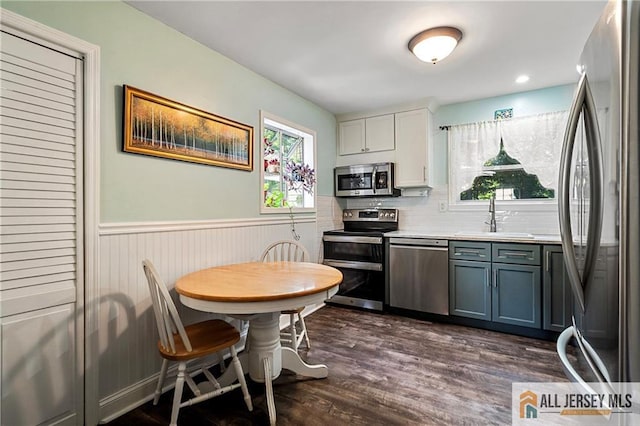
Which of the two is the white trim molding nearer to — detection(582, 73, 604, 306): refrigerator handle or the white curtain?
detection(582, 73, 604, 306): refrigerator handle

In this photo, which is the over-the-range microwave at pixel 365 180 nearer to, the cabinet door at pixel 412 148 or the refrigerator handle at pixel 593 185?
the cabinet door at pixel 412 148

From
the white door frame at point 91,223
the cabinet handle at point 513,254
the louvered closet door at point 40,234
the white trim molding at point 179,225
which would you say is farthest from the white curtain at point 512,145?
the louvered closet door at point 40,234

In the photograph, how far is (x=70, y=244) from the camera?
1562mm

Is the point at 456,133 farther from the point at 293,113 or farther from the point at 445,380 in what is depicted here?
the point at 445,380

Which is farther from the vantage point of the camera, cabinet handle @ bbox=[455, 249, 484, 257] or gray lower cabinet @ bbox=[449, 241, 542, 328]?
cabinet handle @ bbox=[455, 249, 484, 257]

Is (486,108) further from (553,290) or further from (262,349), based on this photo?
(262,349)

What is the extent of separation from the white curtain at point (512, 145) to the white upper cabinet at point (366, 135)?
0.77 meters

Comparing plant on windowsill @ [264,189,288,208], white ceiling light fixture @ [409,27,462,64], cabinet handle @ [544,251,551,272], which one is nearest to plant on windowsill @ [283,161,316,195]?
plant on windowsill @ [264,189,288,208]

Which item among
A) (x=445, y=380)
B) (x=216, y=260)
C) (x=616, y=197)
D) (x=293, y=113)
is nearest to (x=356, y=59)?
(x=293, y=113)

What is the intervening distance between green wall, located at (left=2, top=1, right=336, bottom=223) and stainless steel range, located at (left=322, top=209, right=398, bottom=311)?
1.28 meters

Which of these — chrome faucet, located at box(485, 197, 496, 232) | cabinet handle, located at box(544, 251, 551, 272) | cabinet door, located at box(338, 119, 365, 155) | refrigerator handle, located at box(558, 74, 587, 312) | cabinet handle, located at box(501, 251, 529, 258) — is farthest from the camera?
cabinet door, located at box(338, 119, 365, 155)

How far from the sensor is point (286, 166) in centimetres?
334

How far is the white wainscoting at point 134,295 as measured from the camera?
66.3 inches

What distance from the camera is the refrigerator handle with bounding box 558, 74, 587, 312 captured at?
955 mm
